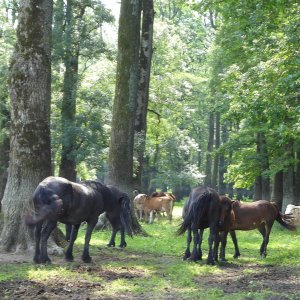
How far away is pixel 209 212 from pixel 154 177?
1616 inches

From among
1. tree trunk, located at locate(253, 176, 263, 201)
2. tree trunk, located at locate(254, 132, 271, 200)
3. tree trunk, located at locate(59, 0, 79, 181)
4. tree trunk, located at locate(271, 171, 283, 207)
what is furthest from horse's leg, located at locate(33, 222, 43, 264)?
tree trunk, located at locate(253, 176, 263, 201)

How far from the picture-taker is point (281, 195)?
27109 mm

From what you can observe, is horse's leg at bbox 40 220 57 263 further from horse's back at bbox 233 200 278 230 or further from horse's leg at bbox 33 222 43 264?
horse's back at bbox 233 200 278 230

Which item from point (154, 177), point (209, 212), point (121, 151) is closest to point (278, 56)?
point (121, 151)

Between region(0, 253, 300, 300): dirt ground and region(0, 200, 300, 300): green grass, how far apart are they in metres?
0.02

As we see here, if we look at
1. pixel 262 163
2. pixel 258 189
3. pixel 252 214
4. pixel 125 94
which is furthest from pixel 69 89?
pixel 252 214

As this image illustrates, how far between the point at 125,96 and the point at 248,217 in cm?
540

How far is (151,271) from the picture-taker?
9.78 meters

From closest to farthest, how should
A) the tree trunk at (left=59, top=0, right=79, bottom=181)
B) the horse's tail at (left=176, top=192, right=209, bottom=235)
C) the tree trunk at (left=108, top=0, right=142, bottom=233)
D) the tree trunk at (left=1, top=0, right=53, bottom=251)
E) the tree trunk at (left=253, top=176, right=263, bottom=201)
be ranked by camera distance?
the tree trunk at (left=1, top=0, right=53, bottom=251) → the horse's tail at (left=176, top=192, right=209, bottom=235) → the tree trunk at (left=108, top=0, right=142, bottom=233) → the tree trunk at (left=59, top=0, right=79, bottom=181) → the tree trunk at (left=253, top=176, right=263, bottom=201)

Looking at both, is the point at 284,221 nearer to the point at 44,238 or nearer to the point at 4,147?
the point at 44,238

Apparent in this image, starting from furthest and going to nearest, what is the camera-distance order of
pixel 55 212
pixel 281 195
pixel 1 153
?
1. pixel 281 195
2. pixel 1 153
3. pixel 55 212

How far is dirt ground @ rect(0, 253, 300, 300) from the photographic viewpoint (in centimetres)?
728

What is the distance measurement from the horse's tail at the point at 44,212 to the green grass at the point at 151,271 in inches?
30.4

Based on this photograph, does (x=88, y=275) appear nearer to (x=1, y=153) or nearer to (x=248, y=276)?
(x=248, y=276)
